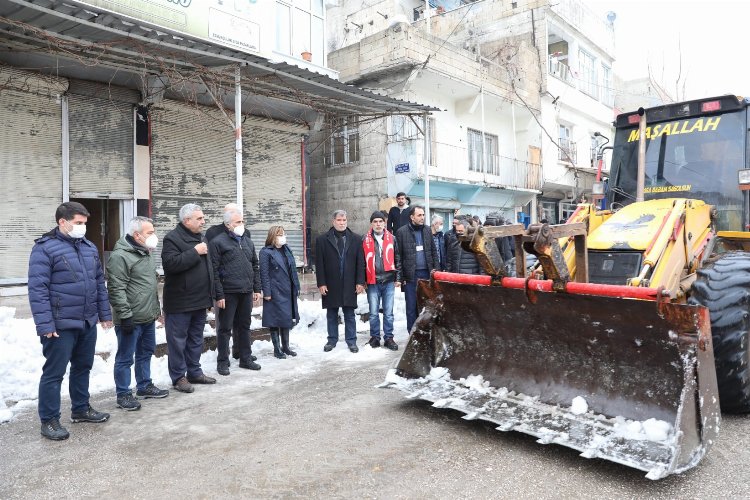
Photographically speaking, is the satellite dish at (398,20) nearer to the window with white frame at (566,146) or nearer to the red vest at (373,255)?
the window with white frame at (566,146)

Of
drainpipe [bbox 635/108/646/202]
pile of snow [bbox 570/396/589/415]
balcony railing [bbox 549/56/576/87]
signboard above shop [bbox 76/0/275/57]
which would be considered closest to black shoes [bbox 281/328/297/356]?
pile of snow [bbox 570/396/589/415]

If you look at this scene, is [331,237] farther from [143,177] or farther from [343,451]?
[143,177]

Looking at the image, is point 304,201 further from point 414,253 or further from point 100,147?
point 414,253

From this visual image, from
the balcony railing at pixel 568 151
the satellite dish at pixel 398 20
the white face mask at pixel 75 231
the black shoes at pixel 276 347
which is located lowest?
the black shoes at pixel 276 347

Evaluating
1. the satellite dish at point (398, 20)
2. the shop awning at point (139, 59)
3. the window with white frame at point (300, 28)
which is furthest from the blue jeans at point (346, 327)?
the satellite dish at point (398, 20)

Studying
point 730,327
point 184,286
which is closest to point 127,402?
point 184,286

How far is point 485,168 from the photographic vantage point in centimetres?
1889

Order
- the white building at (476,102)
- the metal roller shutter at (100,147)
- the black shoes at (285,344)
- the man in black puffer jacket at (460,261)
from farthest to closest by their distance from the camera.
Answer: the white building at (476,102) → the metal roller shutter at (100,147) → the man in black puffer jacket at (460,261) → the black shoes at (285,344)

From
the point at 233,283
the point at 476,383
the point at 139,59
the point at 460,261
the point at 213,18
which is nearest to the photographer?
the point at 476,383

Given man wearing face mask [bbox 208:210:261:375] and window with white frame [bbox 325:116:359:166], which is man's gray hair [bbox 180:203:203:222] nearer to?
man wearing face mask [bbox 208:210:261:375]

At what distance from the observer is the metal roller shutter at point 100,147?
33.4ft

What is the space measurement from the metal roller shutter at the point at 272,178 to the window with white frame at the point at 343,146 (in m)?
2.28

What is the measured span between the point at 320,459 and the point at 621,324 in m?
2.31

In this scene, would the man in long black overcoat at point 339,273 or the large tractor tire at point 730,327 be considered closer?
the large tractor tire at point 730,327
